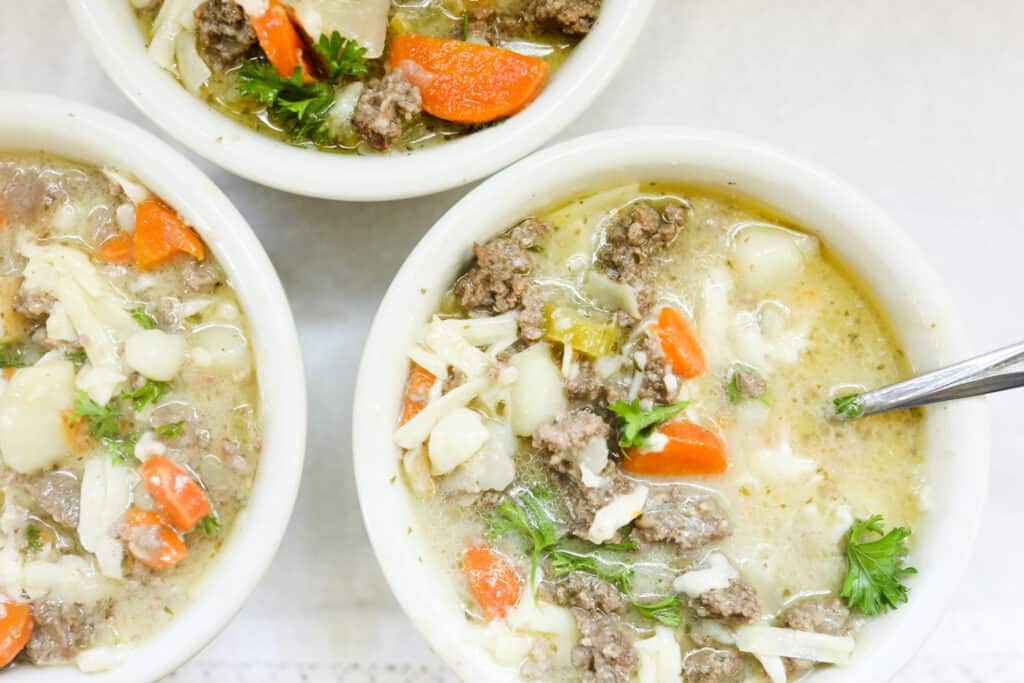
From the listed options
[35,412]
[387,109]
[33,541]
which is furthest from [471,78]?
[33,541]

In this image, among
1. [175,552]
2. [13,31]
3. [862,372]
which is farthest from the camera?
[13,31]

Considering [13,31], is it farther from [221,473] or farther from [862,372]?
[862,372]

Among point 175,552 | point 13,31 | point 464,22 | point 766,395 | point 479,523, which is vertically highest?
point 464,22

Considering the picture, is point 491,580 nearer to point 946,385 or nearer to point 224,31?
point 946,385

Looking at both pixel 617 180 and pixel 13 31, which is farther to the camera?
pixel 13 31

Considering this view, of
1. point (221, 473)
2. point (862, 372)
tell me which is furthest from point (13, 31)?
point (862, 372)

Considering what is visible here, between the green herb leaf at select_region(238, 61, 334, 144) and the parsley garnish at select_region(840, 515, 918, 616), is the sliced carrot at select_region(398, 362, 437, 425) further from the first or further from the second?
the parsley garnish at select_region(840, 515, 918, 616)

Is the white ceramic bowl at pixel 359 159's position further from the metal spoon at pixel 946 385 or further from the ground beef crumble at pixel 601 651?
the ground beef crumble at pixel 601 651

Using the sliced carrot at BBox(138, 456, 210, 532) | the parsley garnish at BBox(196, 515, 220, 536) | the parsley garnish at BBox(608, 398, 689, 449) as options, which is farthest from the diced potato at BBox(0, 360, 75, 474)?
the parsley garnish at BBox(608, 398, 689, 449)
